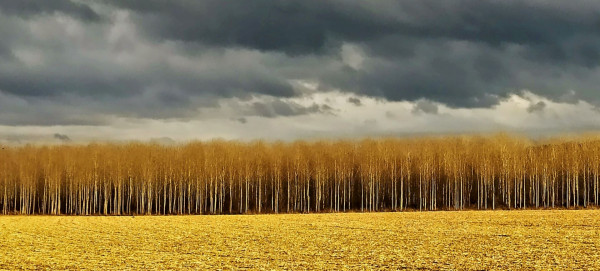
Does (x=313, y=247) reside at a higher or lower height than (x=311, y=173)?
lower

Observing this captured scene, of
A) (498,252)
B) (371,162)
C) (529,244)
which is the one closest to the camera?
(498,252)

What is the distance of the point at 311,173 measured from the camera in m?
103

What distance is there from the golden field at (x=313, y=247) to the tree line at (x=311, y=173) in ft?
169

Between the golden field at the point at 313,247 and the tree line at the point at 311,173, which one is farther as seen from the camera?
the tree line at the point at 311,173

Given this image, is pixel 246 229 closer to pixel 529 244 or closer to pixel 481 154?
pixel 529 244

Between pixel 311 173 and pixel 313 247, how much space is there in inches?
2750

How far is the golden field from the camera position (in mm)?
26406

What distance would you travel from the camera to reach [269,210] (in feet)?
338

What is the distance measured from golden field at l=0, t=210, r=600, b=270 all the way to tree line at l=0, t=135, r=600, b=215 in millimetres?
51501

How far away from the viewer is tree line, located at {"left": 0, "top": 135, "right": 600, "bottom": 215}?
9944 centimetres

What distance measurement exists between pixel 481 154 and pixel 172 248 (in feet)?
263

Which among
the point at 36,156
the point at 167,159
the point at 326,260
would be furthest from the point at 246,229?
the point at 36,156

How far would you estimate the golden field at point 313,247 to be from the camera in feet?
86.6

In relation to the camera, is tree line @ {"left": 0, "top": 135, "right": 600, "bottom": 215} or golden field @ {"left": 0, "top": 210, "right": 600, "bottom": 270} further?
tree line @ {"left": 0, "top": 135, "right": 600, "bottom": 215}
